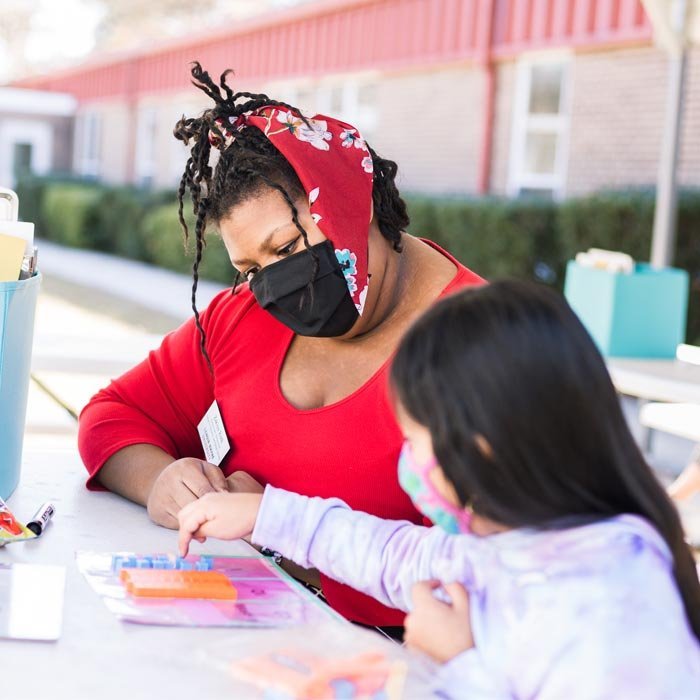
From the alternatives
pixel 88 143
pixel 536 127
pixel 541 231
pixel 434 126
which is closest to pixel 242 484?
pixel 541 231

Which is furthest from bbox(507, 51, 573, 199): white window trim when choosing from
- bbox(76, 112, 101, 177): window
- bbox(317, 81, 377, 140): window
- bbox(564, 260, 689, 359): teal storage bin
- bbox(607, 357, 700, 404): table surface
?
bbox(76, 112, 101, 177): window

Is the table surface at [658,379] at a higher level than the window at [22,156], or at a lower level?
lower

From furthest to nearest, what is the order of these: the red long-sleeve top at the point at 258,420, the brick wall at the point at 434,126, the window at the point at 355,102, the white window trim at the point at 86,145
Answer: the white window trim at the point at 86,145
the window at the point at 355,102
the brick wall at the point at 434,126
the red long-sleeve top at the point at 258,420

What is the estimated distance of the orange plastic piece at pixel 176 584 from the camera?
1372mm

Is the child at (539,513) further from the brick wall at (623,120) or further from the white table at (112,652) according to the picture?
the brick wall at (623,120)

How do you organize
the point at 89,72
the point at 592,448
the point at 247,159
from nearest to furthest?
the point at 592,448, the point at 247,159, the point at 89,72

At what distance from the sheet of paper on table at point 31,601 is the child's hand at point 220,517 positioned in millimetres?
169

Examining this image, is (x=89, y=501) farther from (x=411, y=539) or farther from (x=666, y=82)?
(x=666, y=82)

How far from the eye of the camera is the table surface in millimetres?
3785

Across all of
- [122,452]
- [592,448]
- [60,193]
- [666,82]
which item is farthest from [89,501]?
[60,193]

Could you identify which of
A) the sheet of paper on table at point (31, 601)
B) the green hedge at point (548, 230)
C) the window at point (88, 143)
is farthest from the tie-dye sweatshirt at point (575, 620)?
the window at point (88, 143)

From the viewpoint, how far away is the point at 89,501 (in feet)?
6.15

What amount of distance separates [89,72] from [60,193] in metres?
4.73

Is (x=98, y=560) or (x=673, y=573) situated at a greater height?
(x=673, y=573)
